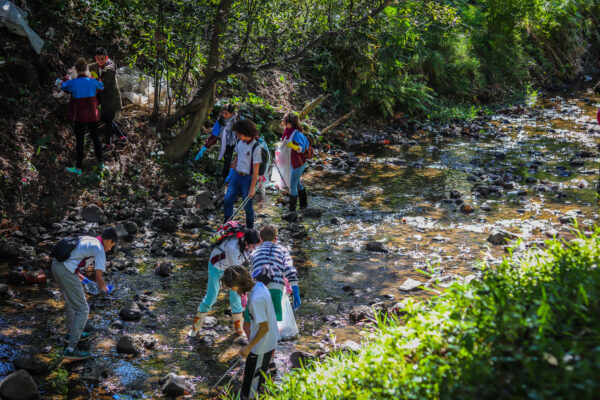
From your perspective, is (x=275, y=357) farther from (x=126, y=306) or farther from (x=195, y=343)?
(x=126, y=306)

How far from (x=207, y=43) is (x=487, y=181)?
7655mm

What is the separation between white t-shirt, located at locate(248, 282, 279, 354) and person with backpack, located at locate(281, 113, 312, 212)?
550cm

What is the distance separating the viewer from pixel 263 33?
1123 cm

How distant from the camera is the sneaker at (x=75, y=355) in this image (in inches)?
220

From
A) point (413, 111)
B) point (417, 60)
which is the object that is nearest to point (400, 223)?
point (413, 111)

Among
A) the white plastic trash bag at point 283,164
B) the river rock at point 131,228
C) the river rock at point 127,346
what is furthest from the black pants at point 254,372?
the white plastic trash bag at point 283,164

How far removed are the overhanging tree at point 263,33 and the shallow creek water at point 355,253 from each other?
271cm

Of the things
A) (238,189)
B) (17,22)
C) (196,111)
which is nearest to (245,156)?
(238,189)

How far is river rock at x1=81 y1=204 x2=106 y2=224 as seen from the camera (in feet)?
30.6

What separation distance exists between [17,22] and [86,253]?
6.49 meters

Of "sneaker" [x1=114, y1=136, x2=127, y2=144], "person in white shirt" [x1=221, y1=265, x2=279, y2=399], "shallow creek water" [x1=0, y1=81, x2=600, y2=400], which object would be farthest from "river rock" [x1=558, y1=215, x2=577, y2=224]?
"sneaker" [x1=114, y1=136, x2=127, y2=144]

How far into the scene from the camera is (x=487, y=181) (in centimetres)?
1279

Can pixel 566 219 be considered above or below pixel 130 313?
below

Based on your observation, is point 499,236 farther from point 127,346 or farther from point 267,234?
point 127,346
